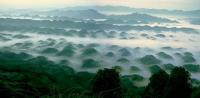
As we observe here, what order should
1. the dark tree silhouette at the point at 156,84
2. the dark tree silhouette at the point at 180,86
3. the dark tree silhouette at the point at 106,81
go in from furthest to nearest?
the dark tree silhouette at the point at 156,84
the dark tree silhouette at the point at 106,81
the dark tree silhouette at the point at 180,86

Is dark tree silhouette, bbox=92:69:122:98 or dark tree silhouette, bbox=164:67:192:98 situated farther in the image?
dark tree silhouette, bbox=92:69:122:98

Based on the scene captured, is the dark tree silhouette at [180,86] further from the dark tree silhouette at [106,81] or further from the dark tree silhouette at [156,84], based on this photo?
the dark tree silhouette at [156,84]

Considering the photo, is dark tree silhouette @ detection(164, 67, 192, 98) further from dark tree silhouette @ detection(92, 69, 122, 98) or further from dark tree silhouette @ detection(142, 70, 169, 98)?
dark tree silhouette @ detection(142, 70, 169, 98)

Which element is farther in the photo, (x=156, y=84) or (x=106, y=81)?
(x=156, y=84)

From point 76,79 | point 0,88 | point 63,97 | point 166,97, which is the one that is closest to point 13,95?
point 0,88

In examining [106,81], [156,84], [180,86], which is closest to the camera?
[180,86]

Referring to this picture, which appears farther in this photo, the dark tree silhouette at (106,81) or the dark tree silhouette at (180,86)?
the dark tree silhouette at (106,81)

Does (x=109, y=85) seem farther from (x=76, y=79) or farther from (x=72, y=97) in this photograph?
(x=76, y=79)

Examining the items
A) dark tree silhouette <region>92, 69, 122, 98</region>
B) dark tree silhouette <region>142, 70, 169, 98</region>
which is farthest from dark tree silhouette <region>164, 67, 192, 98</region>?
dark tree silhouette <region>142, 70, 169, 98</region>

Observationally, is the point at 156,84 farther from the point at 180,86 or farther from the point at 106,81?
the point at 180,86

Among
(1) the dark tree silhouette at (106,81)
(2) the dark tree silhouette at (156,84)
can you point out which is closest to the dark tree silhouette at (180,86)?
(1) the dark tree silhouette at (106,81)

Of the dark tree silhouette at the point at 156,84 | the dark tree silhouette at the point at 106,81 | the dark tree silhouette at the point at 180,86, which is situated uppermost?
the dark tree silhouette at the point at 180,86

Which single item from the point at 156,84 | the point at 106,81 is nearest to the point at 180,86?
the point at 106,81
